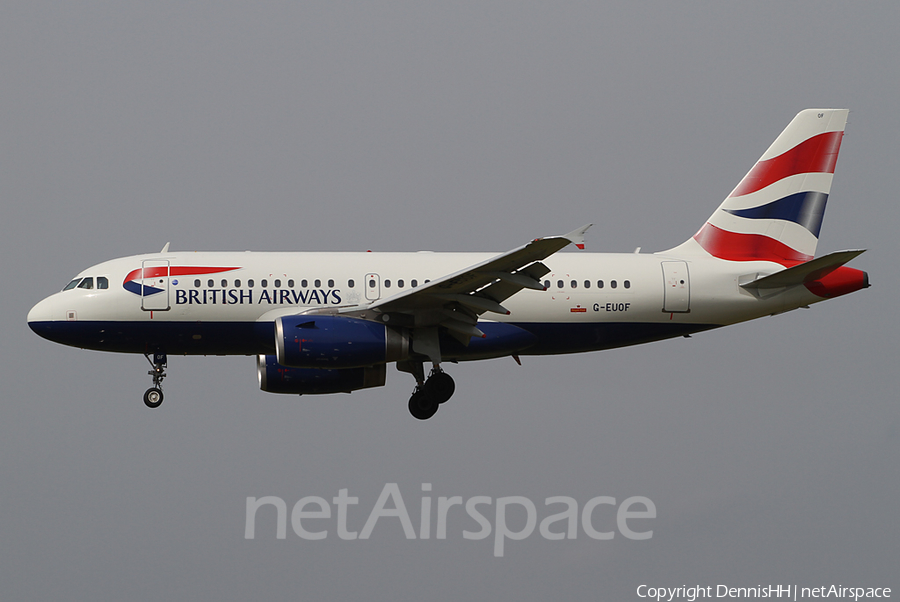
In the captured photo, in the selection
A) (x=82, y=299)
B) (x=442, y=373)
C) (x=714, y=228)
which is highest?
(x=714, y=228)

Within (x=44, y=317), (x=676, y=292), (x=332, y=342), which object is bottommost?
(x=332, y=342)

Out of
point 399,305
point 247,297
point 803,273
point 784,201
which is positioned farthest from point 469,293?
point 784,201

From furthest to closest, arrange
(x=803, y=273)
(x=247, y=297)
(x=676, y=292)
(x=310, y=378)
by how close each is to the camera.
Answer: (x=310, y=378) → (x=676, y=292) → (x=803, y=273) → (x=247, y=297)

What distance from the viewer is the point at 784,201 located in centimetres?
2925

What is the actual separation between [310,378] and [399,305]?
4423 mm

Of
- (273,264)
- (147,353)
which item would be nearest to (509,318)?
(273,264)

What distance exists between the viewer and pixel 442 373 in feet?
90.9

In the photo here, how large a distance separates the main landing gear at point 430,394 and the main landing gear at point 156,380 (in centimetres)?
602

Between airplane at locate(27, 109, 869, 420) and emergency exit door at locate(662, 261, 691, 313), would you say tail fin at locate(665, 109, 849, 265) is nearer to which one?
airplane at locate(27, 109, 869, 420)

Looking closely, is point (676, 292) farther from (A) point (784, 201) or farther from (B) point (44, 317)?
(B) point (44, 317)

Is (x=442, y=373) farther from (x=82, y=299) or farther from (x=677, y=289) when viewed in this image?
(x=82, y=299)

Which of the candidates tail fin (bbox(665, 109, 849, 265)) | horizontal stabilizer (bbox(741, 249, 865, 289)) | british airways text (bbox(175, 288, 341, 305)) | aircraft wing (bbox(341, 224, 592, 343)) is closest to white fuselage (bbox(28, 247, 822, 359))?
british airways text (bbox(175, 288, 341, 305))

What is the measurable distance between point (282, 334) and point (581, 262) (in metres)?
7.64

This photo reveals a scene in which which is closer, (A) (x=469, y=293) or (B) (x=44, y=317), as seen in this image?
(A) (x=469, y=293)
